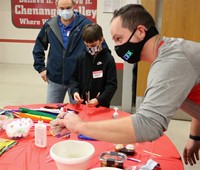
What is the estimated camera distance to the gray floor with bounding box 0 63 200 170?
3.61 metres

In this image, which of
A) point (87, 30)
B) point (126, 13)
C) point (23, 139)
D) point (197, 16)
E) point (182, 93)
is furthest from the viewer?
point (197, 16)

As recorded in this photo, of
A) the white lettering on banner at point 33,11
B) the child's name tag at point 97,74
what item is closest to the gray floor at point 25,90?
A: the white lettering on banner at point 33,11

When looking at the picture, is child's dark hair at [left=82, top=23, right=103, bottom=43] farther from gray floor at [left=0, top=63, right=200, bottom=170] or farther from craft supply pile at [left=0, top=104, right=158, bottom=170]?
gray floor at [left=0, top=63, right=200, bottom=170]

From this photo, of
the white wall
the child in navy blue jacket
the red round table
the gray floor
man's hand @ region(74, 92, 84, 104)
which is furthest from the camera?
the white wall

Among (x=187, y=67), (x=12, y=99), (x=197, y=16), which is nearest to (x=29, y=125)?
(x=187, y=67)

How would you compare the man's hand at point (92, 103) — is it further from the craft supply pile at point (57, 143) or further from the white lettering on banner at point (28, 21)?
the white lettering on banner at point (28, 21)

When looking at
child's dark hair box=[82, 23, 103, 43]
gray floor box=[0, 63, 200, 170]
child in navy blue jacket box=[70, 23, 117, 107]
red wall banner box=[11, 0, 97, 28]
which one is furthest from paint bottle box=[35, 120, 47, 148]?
red wall banner box=[11, 0, 97, 28]

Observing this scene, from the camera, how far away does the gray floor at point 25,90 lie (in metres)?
3.61

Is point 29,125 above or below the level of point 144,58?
below

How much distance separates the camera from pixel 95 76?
244 centimetres

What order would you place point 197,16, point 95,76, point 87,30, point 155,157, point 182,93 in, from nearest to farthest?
point 182,93 → point 155,157 → point 87,30 → point 95,76 → point 197,16

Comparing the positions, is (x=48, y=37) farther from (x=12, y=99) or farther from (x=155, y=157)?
(x=12, y=99)

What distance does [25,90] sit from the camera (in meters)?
5.34

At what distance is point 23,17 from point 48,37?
397 centimetres
